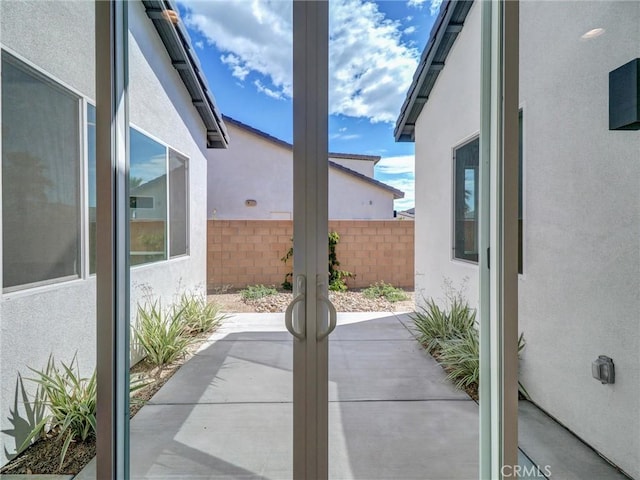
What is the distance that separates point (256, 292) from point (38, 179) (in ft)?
4.87

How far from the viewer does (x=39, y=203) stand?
191 cm

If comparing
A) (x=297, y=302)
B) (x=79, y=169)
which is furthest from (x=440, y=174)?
(x=79, y=169)

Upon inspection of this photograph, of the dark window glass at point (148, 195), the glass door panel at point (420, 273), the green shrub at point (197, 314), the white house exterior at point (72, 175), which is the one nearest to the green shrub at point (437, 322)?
the glass door panel at point (420, 273)

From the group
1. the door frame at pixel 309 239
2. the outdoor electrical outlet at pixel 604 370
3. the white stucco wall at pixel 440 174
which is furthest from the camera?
the outdoor electrical outlet at pixel 604 370

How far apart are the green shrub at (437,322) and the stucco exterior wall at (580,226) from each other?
0.69m

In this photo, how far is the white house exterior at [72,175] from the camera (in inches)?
66.3

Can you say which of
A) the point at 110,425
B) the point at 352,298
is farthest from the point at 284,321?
the point at 110,425

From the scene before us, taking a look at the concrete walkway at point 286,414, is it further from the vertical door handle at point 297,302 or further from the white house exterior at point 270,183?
the white house exterior at point 270,183

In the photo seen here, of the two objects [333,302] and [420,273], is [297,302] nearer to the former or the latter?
[333,302]

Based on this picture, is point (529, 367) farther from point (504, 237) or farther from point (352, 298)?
point (352, 298)

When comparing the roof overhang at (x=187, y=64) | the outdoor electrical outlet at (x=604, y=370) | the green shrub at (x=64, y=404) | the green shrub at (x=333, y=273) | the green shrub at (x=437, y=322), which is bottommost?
the green shrub at (x=64, y=404)

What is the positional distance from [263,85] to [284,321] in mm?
1178

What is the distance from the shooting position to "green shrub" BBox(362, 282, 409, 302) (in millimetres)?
1791

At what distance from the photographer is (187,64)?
1.70m
